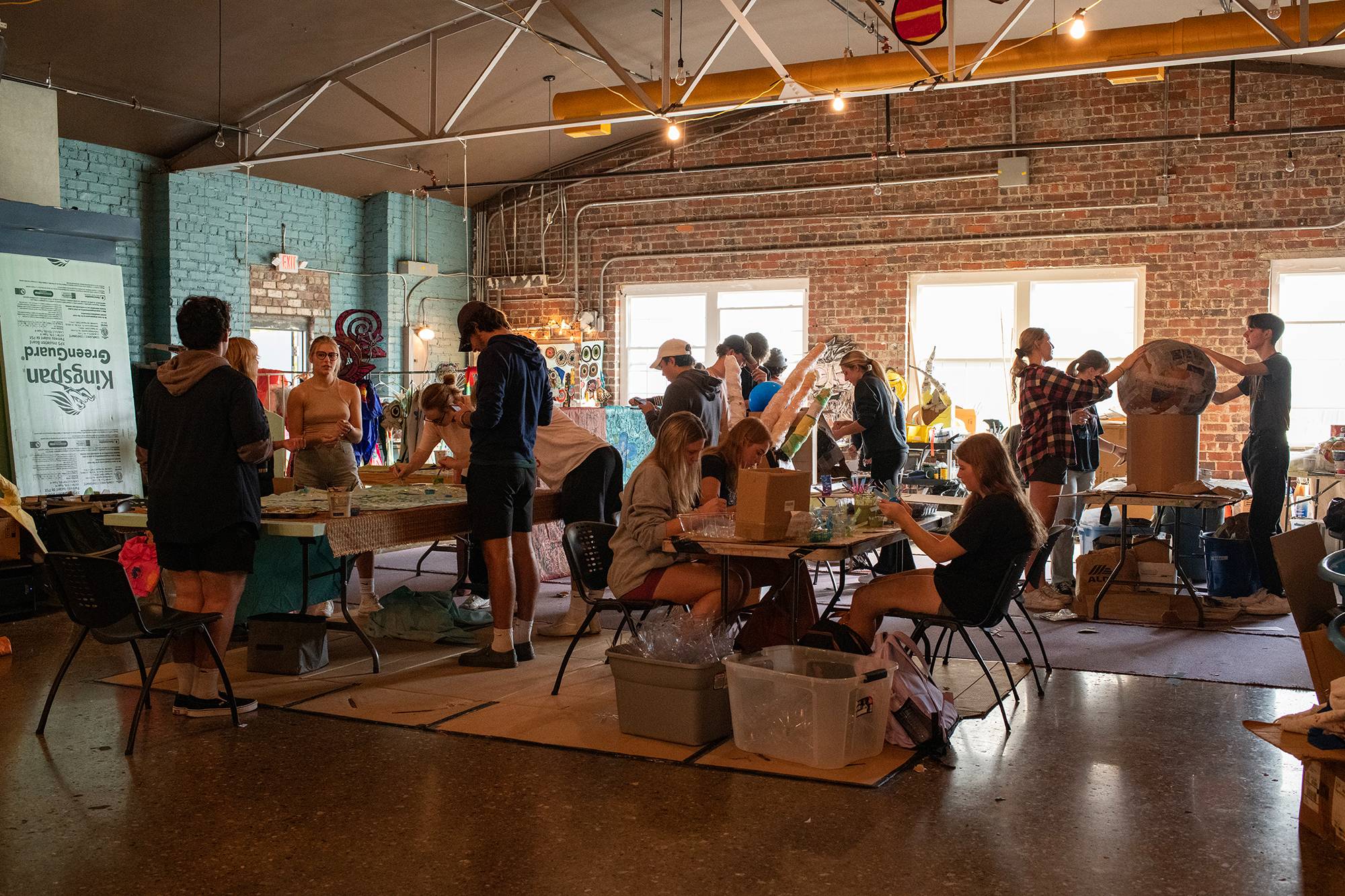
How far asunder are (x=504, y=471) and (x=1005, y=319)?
26.5 feet

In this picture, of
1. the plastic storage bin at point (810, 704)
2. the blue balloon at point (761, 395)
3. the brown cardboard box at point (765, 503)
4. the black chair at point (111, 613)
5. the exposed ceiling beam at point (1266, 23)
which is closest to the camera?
the plastic storage bin at point (810, 704)

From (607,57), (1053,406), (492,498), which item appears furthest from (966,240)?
(492,498)

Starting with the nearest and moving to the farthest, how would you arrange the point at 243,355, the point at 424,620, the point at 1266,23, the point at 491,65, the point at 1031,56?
the point at 243,355
the point at 424,620
the point at 1266,23
the point at 1031,56
the point at 491,65

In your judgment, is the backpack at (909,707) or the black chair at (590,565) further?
the black chair at (590,565)

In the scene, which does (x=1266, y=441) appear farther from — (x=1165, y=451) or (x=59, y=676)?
(x=59, y=676)

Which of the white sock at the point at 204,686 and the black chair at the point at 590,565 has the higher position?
the black chair at the point at 590,565

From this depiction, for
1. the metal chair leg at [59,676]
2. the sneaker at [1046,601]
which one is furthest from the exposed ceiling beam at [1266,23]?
the metal chair leg at [59,676]

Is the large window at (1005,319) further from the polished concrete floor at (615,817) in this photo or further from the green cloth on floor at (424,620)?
the polished concrete floor at (615,817)

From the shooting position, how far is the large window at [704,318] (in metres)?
12.8

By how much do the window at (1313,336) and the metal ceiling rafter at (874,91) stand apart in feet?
8.84

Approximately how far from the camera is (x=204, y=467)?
4.21 metres

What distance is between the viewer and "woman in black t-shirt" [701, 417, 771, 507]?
466 cm

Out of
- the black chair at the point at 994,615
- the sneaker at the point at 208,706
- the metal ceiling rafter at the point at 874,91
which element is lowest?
the sneaker at the point at 208,706

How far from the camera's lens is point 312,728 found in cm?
427
